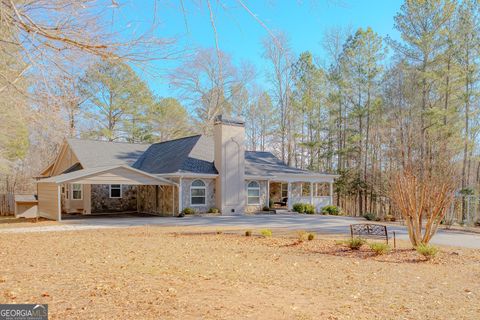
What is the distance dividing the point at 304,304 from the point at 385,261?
15.0ft

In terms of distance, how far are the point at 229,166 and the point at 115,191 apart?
7769 millimetres

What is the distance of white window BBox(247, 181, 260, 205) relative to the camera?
2361 cm

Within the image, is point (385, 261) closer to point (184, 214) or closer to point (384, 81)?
point (184, 214)

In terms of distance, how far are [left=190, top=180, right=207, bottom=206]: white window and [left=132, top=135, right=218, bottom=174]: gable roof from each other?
0.73m

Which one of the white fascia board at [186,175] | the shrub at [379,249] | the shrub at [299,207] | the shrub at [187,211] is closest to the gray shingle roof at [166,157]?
the white fascia board at [186,175]

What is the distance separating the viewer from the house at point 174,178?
20.4 m

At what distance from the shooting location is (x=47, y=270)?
22.0 ft

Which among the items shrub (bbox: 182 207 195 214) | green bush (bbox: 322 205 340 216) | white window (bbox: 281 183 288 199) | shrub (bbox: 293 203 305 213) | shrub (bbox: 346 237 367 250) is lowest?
green bush (bbox: 322 205 340 216)

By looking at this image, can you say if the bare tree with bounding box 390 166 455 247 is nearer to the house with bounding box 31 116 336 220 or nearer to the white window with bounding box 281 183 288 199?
the house with bounding box 31 116 336 220

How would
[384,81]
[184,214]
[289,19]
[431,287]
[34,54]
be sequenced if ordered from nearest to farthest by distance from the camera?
[289,19], [34,54], [431,287], [184,214], [384,81]

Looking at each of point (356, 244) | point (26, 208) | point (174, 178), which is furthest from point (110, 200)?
point (356, 244)

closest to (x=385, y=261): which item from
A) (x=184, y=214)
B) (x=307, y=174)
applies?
(x=184, y=214)

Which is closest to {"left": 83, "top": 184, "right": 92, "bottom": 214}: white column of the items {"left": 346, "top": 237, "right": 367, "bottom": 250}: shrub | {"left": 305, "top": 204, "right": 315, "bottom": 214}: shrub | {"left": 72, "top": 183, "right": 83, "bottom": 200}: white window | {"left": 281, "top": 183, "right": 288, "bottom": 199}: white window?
{"left": 72, "top": 183, "right": 83, "bottom": 200}: white window

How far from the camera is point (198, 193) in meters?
21.7
